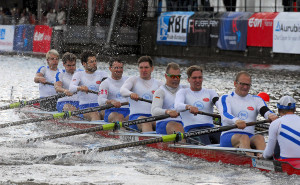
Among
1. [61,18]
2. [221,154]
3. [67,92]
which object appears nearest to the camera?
[221,154]

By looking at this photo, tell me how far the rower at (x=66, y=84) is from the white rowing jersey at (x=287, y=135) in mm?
5709

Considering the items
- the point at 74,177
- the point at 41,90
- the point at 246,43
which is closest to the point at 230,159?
the point at 74,177

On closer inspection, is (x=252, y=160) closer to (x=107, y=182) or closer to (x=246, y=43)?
(x=107, y=182)

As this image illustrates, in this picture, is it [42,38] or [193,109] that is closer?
[193,109]

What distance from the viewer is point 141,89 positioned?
11.1 m

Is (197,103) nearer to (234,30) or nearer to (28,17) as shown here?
(234,30)

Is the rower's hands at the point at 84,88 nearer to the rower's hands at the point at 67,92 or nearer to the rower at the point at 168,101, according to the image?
the rower's hands at the point at 67,92

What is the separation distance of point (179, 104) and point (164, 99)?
0.70 m

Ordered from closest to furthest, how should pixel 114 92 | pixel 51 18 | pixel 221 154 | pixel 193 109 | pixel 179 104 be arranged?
pixel 221 154 → pixel 193 109 → pixel 179 104 → pixel 114 92 → pixel 51 18

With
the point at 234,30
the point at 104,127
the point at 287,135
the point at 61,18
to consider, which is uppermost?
the point at 61,18

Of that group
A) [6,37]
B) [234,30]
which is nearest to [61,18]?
[6,37]

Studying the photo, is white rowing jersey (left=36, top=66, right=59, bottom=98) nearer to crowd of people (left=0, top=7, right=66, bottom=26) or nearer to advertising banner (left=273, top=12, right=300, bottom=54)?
advertising banner (left=273, top=12, right=300, bottom=54)

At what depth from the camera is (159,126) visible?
33.7ft

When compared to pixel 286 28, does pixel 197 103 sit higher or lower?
lower
